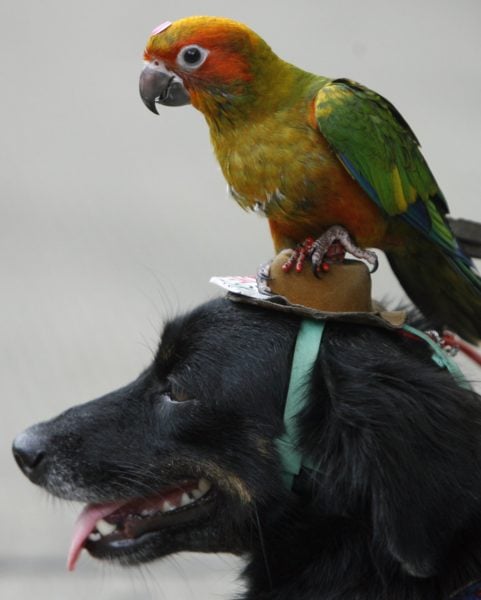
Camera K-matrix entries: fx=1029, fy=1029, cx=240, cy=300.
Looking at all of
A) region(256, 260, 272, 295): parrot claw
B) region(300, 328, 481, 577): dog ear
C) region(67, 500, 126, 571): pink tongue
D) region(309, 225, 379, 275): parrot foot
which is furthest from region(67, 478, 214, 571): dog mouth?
region(309, 225, 379, 275): parrot foot

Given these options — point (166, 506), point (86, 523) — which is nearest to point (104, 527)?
point (86, 523)

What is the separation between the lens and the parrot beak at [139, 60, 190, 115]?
6.72 ft

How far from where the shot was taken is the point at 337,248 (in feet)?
6.44

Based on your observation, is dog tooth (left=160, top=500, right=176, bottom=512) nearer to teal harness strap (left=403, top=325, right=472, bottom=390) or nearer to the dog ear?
the dog ear

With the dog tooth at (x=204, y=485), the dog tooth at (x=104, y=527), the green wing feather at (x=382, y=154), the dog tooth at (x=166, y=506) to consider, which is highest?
the green wing feather at (x=382, y=154)

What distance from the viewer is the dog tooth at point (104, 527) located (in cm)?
198

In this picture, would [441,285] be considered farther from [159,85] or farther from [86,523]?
[86,523]

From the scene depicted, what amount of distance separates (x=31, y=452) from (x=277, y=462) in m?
0.47

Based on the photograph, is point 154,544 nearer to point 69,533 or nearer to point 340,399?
point 340,399

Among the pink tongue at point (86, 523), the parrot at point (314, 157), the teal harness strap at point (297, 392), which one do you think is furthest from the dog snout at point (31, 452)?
the parrot at point (314, 157)

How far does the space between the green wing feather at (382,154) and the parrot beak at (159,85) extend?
283 mm

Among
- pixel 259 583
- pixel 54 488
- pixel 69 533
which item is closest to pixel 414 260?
pixel 259 583

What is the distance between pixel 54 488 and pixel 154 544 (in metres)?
0.21

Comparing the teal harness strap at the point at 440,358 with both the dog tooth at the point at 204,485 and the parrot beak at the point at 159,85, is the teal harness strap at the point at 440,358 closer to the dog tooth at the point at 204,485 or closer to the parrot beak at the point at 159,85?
the dog tooth at the point at 204,485
